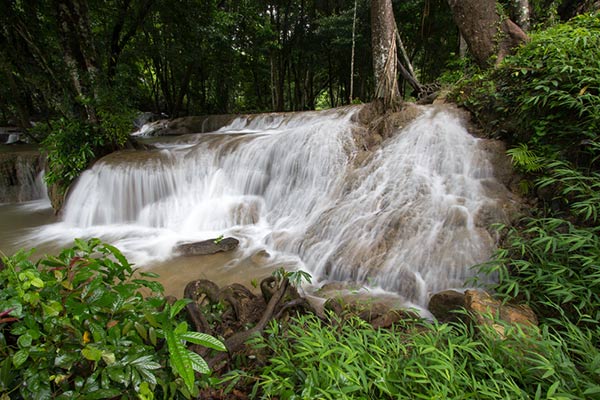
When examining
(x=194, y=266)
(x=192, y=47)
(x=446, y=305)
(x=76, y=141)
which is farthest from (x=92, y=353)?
(x=192, y=47)

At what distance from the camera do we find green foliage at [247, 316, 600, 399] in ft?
4.23

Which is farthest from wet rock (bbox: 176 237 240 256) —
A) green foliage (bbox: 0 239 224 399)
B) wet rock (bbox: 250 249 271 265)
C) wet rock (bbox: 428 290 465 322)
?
green foliage (bbox: 0 239 224 399)

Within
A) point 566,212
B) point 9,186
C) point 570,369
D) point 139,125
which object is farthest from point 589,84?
point 139,125

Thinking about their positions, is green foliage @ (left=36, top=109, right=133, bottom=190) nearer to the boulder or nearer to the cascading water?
the cascading water

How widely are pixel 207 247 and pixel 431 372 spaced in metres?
3.79

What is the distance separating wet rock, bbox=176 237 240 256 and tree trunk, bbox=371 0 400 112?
13.6 ft

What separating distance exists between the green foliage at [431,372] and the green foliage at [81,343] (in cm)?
51

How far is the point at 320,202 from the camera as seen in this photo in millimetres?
5203

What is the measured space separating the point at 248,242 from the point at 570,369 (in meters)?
4.16

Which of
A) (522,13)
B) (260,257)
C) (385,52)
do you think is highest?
(522,13)

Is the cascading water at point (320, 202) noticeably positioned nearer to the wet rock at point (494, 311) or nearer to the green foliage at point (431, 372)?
the wet rock at point (494, 311)

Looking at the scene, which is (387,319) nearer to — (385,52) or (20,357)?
(20,357)

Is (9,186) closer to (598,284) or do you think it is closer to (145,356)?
(145,356)

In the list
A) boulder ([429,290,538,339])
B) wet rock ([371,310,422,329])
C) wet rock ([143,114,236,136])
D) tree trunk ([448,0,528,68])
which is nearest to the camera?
boulder ([429,290,538,339])
